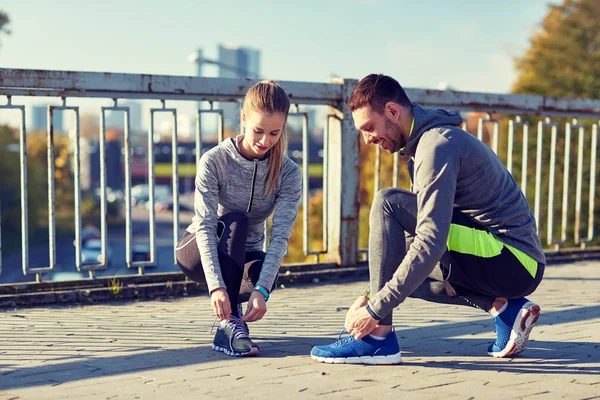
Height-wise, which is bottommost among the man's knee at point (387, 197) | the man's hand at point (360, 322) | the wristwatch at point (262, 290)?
the man's hand at point (360, 322)

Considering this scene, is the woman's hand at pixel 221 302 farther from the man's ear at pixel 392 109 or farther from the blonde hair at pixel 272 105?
the man's ear at pixel 392 109

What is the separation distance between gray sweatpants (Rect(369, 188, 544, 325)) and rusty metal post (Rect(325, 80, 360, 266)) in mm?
2334

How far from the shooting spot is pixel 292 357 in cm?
345

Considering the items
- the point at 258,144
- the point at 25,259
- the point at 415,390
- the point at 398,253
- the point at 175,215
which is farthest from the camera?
the point at 175,215

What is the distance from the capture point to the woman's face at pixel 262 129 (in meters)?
3.51

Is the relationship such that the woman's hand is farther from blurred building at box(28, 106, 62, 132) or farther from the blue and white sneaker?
blurred building at box(28, 106, 62, 132)

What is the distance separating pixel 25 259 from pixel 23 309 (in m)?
0.39

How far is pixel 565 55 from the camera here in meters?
30.5

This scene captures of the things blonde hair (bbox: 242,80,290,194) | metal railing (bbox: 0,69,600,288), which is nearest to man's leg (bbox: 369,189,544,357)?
blonde hair (bbox: 242,80,290,194)

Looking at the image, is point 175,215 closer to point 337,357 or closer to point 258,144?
point 258,144

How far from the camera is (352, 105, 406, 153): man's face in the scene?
321 cm

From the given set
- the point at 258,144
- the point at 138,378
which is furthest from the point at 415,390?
the point at 258,144

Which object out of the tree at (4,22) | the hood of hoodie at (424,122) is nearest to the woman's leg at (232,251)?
the hood of hoodie at (424,122)

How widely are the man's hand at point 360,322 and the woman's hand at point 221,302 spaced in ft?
1.81
